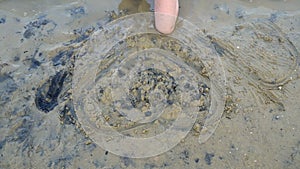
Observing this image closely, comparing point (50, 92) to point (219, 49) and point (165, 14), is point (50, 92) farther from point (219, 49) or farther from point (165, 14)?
point (219, 49)

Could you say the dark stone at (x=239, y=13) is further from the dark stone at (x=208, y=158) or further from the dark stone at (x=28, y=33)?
the dark stone at (x=28, y=33)

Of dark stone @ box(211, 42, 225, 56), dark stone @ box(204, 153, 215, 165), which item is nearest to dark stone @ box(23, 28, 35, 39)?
dark stone @ box(211, 42, 225, 56)

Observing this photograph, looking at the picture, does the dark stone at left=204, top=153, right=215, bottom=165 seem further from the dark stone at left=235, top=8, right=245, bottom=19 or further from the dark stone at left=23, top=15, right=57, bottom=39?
the dark stone at left=23, top=15, right=57, bottom=39

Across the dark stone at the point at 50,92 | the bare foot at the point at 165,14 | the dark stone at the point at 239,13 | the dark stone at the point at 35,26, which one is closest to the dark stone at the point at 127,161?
the dark stone at the point at 50,92

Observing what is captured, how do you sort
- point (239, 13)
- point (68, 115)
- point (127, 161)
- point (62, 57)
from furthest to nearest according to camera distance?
point (239, 13)
point (62, 57)
point (68, 115)
point (127, 161)

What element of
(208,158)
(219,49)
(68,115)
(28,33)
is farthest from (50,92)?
(219,49)

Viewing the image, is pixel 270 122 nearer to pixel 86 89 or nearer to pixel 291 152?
pixel 291 152

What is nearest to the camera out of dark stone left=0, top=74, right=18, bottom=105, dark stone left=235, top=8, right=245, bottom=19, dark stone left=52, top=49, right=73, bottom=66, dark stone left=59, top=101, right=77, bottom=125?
dark stone left=59, top=101, right=77, bottom=125

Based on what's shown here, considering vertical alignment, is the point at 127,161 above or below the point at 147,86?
below
